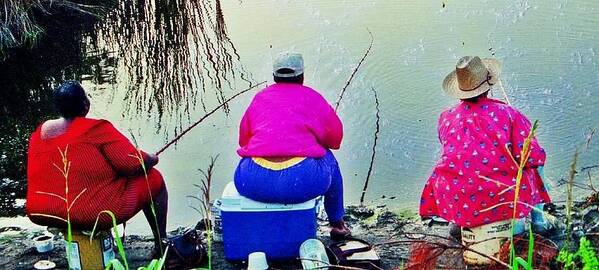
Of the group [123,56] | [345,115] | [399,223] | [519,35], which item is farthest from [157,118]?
[519,35]

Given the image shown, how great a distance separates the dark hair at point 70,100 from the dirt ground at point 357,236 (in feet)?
2.48

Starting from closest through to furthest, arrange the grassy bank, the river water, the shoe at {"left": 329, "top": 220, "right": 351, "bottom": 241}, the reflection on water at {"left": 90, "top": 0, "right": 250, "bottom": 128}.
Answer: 1. the shoe at {"left": 329, "top": 220, "right": 351, "bottom": 241}
2. the river water
3. the reflection on water at {"left": 90, "top": 0, "right": 250, "bottom": 128}
4. the grassy bank

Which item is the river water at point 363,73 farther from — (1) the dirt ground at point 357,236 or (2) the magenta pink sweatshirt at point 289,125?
(2) the magenta pink sweatshirt at point 289,125

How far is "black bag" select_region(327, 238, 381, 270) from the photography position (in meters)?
3.19

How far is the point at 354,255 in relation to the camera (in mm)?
3252

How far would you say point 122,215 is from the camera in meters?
3.35

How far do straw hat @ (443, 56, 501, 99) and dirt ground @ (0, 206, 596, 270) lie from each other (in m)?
0.65

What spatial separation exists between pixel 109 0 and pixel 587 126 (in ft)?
18.5

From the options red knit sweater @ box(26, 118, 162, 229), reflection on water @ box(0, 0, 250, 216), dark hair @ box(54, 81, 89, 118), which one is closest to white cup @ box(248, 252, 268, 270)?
red knit sweater @ box(26, 118, 162, 229)

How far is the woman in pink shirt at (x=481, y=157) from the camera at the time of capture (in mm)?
3025

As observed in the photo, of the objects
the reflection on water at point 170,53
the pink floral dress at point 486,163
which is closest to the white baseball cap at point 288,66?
the pink floral dress at point 486,163

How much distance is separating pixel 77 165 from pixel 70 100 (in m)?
0.26

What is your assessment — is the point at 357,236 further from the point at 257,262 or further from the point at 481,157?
the point at 481,157

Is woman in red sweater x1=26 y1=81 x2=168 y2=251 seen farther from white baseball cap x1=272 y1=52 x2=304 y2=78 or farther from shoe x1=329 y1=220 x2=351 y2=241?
shoe x1=329 y1=220 x2=351 y2=241
